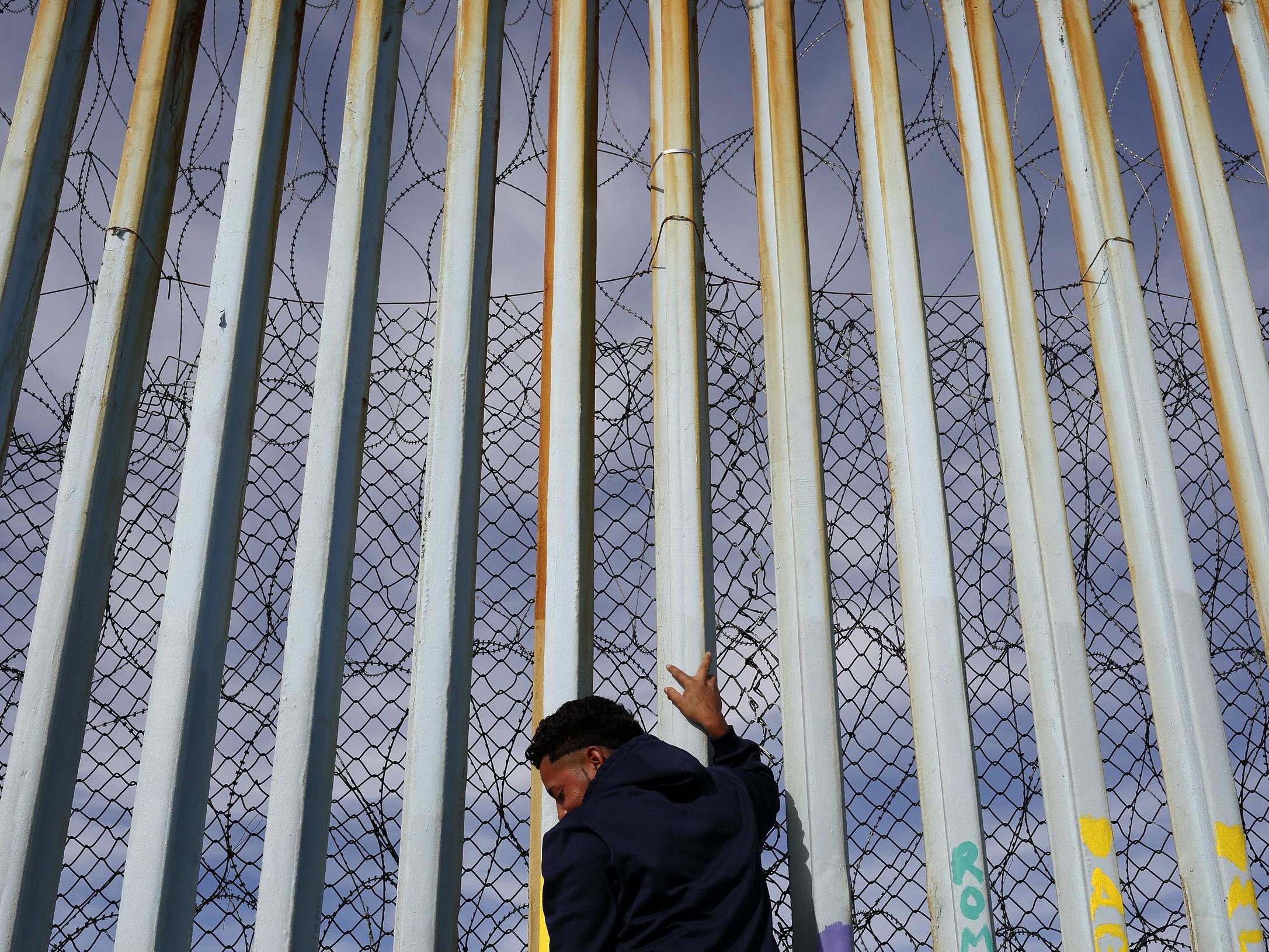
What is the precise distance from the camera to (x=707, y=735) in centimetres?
312

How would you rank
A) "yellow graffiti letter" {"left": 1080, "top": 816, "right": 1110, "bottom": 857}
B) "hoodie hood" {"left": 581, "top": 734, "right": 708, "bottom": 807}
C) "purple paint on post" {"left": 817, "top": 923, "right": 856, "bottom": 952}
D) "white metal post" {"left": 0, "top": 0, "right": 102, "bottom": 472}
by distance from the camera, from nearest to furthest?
"hoodie hood" {"left": 581, "top": 734, "right": 708, "bottom": 807} < "purple paint on post" {"left": 817, "top": 923, "right": 856, "bottom": 952} < "yellow graffiti letter" {"left": 1080, "top": 816, "right": 1110, "bottom": 857} < "white metal post" {"left": 0, "top": 0, "right": 102, "bottom": 472}

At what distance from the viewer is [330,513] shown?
3.30m

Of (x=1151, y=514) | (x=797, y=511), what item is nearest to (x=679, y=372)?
(x=797, y=511)

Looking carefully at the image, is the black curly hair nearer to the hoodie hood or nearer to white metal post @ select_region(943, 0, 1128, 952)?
the hoodie hood

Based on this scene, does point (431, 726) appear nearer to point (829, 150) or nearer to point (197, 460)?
point (197, 460)

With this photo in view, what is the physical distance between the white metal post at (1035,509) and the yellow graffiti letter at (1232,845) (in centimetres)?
33

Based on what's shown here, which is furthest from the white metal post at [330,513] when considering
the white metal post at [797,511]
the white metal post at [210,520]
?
the white metal post at [797,511]

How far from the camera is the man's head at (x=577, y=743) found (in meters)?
2.77

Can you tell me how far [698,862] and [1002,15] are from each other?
128 inches

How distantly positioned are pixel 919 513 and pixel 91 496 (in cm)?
243

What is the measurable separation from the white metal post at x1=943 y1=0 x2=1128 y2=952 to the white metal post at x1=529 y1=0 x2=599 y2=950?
1285 millimetres

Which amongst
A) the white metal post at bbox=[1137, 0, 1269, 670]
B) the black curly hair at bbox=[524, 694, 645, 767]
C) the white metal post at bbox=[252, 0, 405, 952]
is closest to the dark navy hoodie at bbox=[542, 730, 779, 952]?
the black curly hair at bbox=[524, 694, 645, 767]

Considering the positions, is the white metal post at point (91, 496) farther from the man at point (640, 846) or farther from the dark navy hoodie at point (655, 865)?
the dark navy hoodie at point (655, 865)

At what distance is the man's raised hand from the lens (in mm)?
3064
